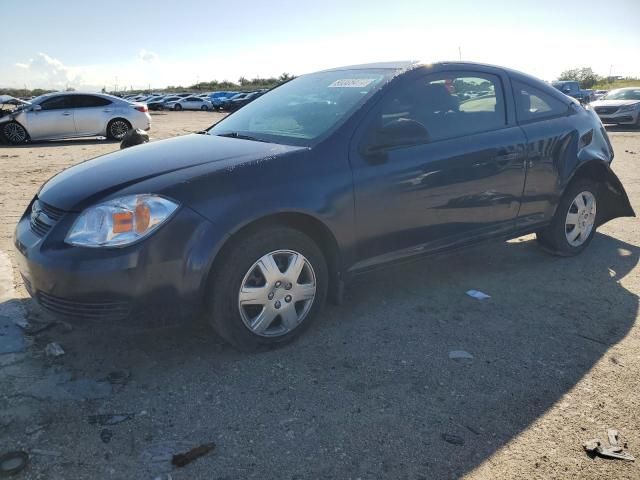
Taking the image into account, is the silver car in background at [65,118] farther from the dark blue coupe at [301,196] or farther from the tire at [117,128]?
the dark blue coupe at [301,196]

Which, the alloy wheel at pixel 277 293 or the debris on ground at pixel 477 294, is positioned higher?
the alloy wheel at pixel 277 293

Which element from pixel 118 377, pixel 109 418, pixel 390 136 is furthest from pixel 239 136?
pixel 109 418

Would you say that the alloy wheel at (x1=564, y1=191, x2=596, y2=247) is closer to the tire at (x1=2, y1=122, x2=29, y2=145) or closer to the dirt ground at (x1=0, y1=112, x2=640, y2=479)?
the dirt ground at (x1=0, y1=112, x2=640, y2=479)

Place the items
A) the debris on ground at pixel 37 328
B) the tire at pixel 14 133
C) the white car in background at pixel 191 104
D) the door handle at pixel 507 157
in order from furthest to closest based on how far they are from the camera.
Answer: the white car in background at pixel 191 104 → the tire at pixel 14 133 → the door handle at pixel 507 157 → the debris on ground at pixel 37 328

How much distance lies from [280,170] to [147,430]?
5.01 ft

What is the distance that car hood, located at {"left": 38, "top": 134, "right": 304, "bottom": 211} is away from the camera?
2930 mm

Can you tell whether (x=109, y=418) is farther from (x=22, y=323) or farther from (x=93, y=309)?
(x=22, y=323)

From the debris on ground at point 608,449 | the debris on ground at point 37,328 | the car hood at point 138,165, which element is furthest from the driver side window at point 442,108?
the debris on ground at point 37,328

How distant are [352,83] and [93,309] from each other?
2.31m

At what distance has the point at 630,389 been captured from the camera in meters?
2.85

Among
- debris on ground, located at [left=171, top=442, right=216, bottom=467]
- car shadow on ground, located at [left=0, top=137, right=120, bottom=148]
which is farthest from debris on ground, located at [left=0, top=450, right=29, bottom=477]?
car shadow on ground, located at [left=0, top=137, right=120, bottom=148]

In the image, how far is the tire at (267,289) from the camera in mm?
2947

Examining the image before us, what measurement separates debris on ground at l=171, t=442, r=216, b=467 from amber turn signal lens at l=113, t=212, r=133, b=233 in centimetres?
112

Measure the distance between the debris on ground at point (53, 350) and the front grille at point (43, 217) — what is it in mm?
679
